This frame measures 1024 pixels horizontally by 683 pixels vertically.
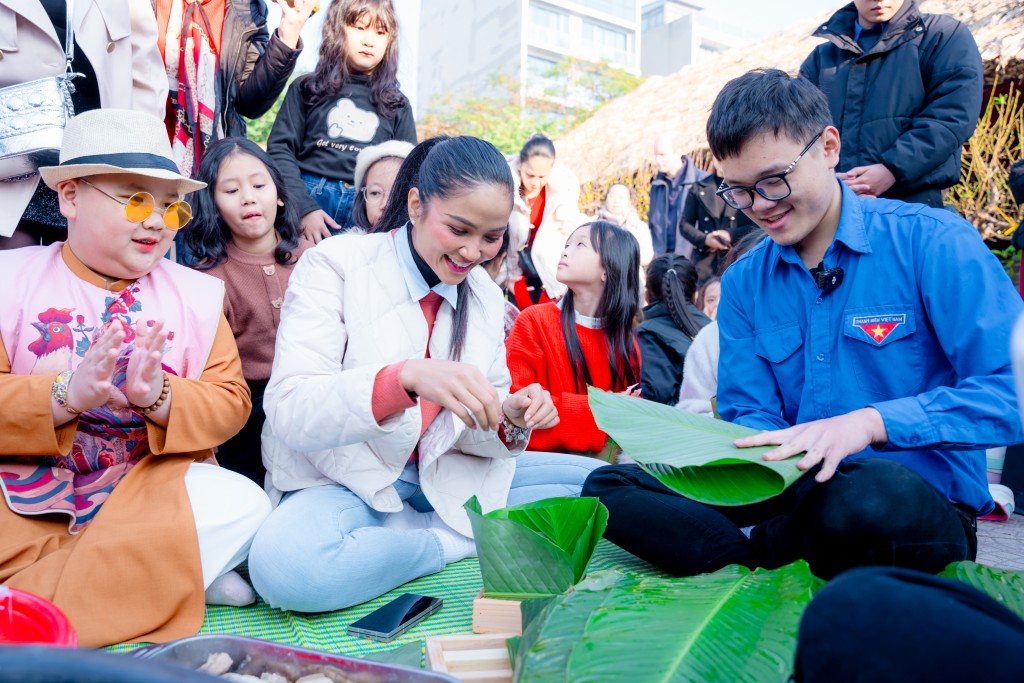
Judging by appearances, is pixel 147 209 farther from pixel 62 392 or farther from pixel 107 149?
pixel 62 392

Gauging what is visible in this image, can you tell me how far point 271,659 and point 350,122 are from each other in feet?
9.02

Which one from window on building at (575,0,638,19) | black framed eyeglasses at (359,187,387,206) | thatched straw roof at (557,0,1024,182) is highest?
window on building at (575,0,638,19)

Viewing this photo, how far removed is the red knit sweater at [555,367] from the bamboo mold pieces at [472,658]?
1.83 m

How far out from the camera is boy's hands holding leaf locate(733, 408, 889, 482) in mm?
1532

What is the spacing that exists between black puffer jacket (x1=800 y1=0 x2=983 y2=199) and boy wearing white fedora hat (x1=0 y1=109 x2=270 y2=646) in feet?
8.59

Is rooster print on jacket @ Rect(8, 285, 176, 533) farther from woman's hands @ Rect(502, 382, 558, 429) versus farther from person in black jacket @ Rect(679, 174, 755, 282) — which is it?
person in black jacket @ Rect(679, 174, 755, 282)

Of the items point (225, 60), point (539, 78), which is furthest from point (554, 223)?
point (539, 78)

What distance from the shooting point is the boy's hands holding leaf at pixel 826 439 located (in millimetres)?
1532

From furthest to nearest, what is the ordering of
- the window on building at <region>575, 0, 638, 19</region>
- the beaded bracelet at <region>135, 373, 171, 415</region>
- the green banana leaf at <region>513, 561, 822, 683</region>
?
the window on building at <region>575, 0, 638, 19</region> → the beaded bracelet at <region>135, 373, 171, 415</region> → the green banana leaf at <region>513, 561, 822, 683</region>

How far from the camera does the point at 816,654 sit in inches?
31.5

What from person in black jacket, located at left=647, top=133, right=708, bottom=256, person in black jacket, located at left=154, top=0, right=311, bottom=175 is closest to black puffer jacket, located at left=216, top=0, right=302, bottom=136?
person in black jacket, located at left=154, top=0, right=311, bottom=175

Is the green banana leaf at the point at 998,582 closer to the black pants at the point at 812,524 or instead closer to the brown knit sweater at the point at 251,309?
the black pants at the point at 812,524

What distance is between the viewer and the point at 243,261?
292 cm

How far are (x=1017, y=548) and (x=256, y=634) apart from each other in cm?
248
